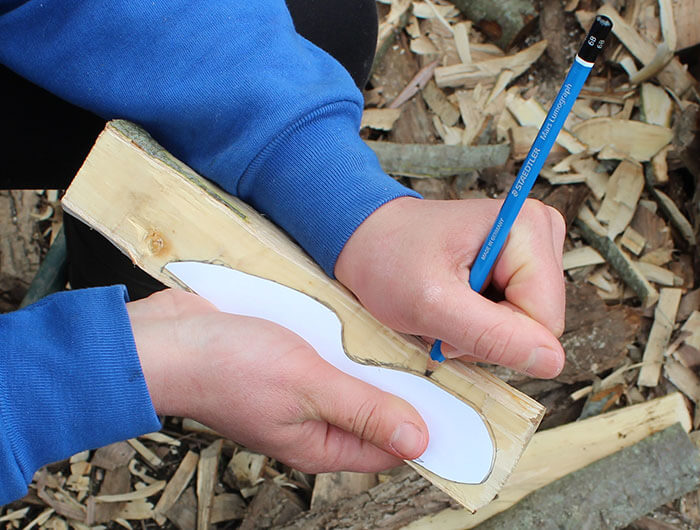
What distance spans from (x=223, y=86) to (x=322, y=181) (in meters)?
0.22

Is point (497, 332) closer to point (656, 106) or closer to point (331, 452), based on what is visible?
point (331, 452)

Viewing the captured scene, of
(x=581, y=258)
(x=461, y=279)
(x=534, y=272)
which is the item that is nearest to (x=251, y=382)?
(x=461, y=279)

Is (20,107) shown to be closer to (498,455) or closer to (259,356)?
(259,356)

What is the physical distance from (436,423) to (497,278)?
0.82 ft

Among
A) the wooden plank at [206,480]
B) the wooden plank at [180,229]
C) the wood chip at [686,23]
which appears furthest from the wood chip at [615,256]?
the wooden plank at [206,480]

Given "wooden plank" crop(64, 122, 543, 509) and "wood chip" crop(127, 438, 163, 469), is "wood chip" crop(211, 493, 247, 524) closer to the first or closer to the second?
"wood chip" crop(127, 438, 163, 469)

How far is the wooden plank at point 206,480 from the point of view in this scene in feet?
4.91

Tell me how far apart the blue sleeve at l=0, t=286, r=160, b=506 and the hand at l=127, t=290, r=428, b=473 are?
0.05 meters

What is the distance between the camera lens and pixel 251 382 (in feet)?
3.14

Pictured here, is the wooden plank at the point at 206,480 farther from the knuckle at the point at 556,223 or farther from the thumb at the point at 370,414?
the knuckle at the point at 556,223

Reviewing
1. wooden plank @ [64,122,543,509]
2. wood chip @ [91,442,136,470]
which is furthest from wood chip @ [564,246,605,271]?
wood chip @ [91,442,136,470]

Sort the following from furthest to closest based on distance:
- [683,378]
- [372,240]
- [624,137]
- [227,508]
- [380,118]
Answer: [380,118], [624,137], [683,378], [227,508], [372,240]

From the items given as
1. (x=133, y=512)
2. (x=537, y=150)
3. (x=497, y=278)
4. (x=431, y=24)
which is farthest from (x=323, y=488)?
(x=431, y=24)

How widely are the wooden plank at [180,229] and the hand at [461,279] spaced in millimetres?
42
